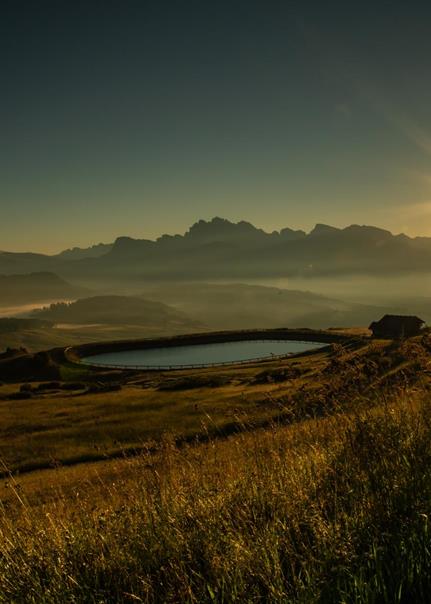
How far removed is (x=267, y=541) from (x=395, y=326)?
9818 cm

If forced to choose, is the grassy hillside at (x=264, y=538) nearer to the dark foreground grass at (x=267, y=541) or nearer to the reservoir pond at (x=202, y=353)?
the dark foreground grass at (x=267, y=541)

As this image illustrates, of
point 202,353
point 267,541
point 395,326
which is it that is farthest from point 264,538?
point 202,353

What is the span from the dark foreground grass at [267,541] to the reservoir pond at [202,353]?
297 feet

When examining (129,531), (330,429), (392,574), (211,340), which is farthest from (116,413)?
(211,340)

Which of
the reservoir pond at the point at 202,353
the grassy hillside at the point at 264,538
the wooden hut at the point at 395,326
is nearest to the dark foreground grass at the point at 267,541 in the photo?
the grassy hillside at the point at 264,538

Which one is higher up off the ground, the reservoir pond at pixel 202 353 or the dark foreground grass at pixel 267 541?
the dark foreground grass at pixel 267 541

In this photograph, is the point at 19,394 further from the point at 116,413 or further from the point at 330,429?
the point at 330,429

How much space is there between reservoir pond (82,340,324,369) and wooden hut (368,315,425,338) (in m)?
13.3

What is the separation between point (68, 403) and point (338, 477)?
49397 millimetres

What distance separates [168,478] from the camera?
33.5 feet

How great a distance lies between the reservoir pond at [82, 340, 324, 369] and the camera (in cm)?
10206

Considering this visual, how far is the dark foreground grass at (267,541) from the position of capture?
495 cm

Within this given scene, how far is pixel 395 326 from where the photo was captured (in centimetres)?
9662

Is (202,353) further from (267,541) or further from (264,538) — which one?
(267,541)
